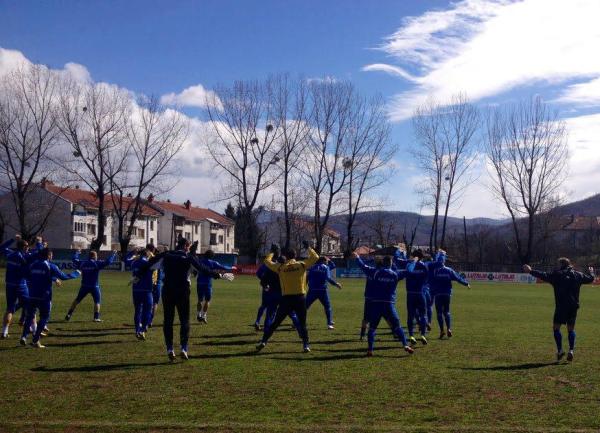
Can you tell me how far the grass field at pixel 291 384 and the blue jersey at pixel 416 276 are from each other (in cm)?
137

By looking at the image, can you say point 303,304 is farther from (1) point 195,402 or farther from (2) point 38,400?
(2) point 38,400

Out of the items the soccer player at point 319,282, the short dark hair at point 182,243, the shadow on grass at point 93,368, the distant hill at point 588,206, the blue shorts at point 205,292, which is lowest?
the shadow on grass at point 93,368

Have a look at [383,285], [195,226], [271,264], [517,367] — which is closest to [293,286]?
[271,264]

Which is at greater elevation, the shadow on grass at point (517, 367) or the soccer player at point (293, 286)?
the soccer player at point (293, 286)

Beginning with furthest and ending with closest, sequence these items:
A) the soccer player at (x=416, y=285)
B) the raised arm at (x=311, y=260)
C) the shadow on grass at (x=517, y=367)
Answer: the soccer player at (x=416, y=285) → the raised arm at (x=311, y=260) → the shadow on grass at (x=517, y=367)

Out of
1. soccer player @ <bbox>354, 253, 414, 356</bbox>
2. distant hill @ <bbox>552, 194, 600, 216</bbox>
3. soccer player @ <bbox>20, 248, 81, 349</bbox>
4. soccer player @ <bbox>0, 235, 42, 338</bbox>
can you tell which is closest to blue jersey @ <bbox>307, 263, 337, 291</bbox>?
soccer player @ <bbox>354, 253, 414, 356</bbox>

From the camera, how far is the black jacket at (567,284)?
12.9 metres

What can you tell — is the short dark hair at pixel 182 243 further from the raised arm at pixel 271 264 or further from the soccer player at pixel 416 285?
the soccer player at pixel 416 285

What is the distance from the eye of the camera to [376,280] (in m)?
13.4

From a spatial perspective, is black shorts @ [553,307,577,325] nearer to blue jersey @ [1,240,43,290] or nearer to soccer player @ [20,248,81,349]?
soccer player @ [20,248,81,349]

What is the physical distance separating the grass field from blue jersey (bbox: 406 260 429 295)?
1365 mm

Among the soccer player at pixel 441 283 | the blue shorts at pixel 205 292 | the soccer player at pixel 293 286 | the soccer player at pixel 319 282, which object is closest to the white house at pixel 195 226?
the blue shorts at pixel 205 292

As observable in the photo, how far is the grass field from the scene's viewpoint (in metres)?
7.82

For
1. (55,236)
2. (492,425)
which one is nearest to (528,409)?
(492,425)
